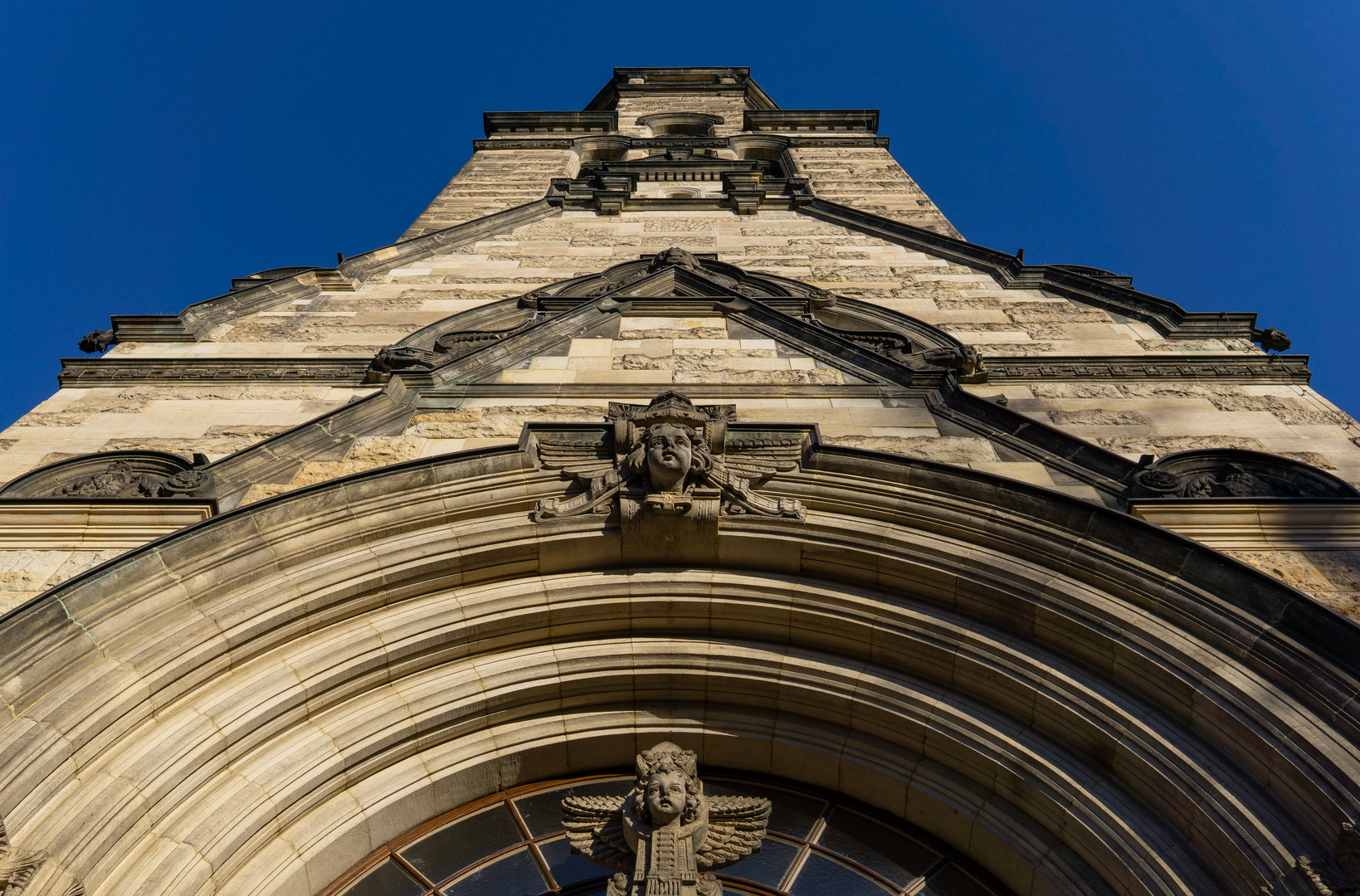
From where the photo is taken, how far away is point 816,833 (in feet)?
17.5

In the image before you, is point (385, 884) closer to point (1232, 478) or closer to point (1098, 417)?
point (1232, 478)

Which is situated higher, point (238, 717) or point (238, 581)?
point (238, 581)

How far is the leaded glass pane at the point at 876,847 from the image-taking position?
203 inches

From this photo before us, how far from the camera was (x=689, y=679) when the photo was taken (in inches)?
227

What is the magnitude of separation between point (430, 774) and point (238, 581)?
4.36 ft

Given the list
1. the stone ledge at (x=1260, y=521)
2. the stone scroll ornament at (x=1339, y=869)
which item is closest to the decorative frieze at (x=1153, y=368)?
the stone ledge at (x=1260, y=521)

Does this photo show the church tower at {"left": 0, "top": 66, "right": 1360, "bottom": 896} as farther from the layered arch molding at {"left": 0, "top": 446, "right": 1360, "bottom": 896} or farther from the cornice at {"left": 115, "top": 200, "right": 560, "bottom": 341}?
the cornice at {"left": 115, "top": 200, "right": 560, "bottom": 341}

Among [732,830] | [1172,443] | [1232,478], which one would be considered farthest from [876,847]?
[1172,443]

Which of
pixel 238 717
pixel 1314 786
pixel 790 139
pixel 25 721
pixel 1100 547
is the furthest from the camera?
pixel 790 139

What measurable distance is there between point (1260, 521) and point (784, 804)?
9.45 feet

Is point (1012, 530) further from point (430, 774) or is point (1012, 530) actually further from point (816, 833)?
point (430, 774)

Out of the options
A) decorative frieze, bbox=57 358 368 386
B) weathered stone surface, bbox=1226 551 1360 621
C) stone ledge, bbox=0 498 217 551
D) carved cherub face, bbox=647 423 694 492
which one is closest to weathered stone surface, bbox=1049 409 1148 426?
weathered stone surface, bbox=1226 551 1360 621

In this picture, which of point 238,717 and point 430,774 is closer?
point 238,717

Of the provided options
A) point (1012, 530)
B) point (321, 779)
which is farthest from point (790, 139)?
point (321, 779)
